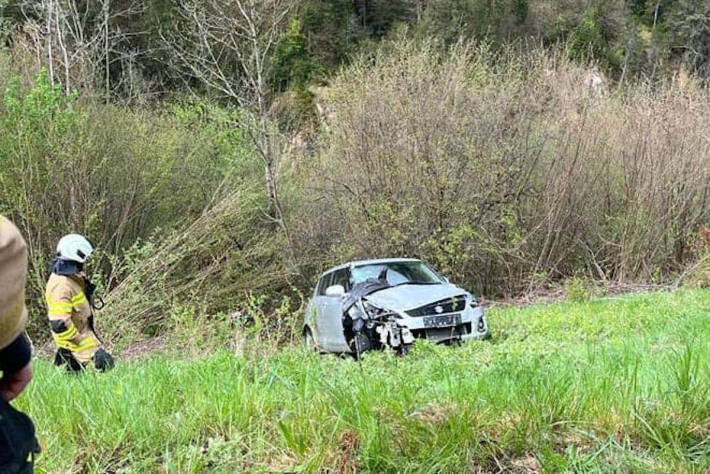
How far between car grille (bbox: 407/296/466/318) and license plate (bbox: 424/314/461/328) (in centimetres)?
9

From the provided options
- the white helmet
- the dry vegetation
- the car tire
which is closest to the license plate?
the car tire

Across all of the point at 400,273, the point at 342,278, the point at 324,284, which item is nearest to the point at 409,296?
the point at 400,273

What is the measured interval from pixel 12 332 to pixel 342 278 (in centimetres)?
902

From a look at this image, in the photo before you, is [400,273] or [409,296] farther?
[400,273]

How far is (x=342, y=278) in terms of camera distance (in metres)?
10.6

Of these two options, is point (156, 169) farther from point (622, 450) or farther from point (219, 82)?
point (622, 450)

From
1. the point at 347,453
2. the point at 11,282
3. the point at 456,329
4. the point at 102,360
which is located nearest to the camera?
the point at 11,282

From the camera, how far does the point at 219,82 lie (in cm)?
1742

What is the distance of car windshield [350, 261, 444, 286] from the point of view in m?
10.0

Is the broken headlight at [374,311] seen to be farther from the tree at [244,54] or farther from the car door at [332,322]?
the tree at [244,54]

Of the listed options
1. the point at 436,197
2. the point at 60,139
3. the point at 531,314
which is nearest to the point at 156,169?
the point at 60,139

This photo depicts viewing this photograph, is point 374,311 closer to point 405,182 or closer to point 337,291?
point 337,291

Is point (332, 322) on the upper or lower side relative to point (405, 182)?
lower

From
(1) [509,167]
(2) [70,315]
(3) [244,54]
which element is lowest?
(1) [509,167]
